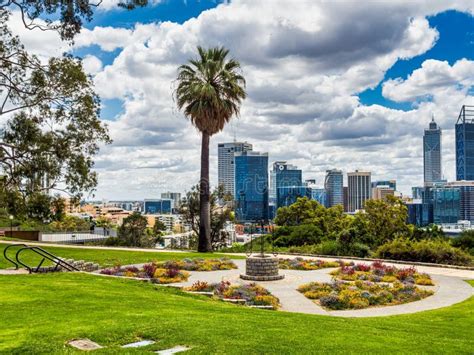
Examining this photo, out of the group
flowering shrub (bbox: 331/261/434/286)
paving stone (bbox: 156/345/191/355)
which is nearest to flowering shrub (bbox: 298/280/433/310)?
flowering shrub (bbox: 331/261/434/286)

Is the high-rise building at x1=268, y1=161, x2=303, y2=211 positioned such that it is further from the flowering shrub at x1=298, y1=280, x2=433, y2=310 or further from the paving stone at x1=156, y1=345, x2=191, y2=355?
the paving stone at x1=156, y1=345, x2=191, y2=355

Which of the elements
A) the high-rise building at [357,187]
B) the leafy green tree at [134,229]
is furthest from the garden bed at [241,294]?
the high-rise building at [357,187]

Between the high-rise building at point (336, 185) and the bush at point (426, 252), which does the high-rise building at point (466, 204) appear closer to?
the high-rise building at point (336, 185)

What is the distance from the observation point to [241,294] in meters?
13.8

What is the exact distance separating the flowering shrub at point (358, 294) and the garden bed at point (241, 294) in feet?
4.84

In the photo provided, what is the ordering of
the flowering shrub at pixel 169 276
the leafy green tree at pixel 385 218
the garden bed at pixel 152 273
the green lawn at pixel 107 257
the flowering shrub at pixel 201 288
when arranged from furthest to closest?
1. the leafy green tree at pixel 385 218
2. the green lawn at pixel 107 257
3. the garden bed at pixel 152 273
4. the flowering shrub at pixel 169 276
5. the flowering shrub at pixel 201 288

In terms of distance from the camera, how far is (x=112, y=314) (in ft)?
29.6

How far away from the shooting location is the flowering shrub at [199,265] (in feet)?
66.6

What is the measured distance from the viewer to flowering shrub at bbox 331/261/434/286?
16891 mm

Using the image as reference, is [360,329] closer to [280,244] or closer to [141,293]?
[141,293]

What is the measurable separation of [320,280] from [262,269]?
208 centimetres

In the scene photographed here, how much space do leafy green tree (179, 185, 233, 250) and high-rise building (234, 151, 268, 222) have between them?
6.82 ft

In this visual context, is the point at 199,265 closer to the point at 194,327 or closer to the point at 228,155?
the point at 194,327

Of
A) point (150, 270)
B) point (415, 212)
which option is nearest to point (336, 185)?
point (415, 212)
